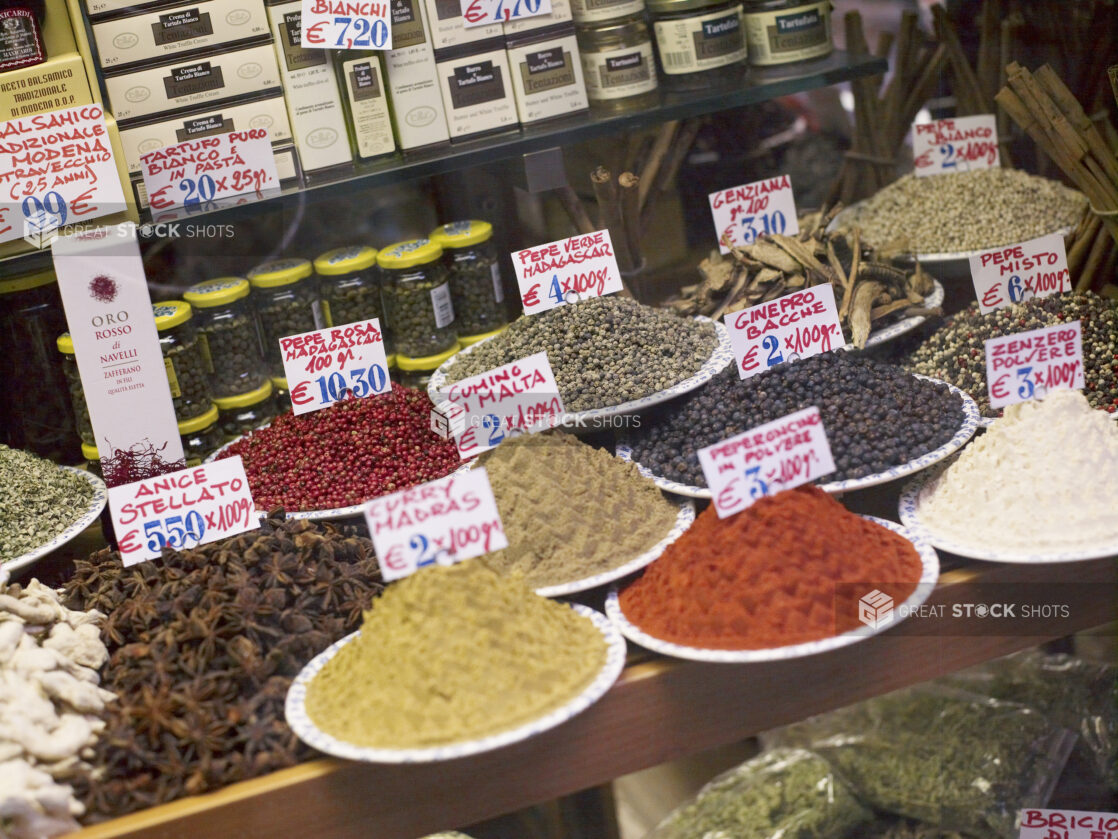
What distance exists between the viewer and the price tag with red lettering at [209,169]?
70.3 inches

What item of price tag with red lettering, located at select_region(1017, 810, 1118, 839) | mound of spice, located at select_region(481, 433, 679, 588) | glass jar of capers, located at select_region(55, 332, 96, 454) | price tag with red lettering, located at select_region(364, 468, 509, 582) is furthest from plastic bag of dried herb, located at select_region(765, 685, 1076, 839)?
glass jar of capers, located at select_region(55, 332, 96, 454)

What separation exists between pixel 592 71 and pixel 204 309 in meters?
0.84

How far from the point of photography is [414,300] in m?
1.98

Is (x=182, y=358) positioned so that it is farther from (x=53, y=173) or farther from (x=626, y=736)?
(x=626, y=736)

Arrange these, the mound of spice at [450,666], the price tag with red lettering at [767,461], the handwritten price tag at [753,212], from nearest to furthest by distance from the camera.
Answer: the mound of spice at [450,666] < the price tag with red lettering at [767,461] < the handwritten price tag at [753,212]

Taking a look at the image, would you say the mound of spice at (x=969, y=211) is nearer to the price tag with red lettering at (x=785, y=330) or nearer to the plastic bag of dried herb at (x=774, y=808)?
the price tag with red lettering at (x=785, y=330)

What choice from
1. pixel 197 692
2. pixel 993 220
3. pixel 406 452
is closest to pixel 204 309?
pixel 406 452

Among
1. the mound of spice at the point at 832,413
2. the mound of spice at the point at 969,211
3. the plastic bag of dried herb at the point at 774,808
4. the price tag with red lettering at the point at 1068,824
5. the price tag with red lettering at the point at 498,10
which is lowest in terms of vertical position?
the price tag with red lettering at the point at 1068,824

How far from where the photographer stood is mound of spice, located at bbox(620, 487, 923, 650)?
128 cm

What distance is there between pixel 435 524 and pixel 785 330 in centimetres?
74

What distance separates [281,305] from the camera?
1971 millimetres

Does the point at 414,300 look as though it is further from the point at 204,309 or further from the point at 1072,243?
the point at 1072,243

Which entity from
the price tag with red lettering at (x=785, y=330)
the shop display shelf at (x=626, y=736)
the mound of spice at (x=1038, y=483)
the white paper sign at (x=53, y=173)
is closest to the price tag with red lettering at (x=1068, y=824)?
the shop display shelf at (x=626, y=736)

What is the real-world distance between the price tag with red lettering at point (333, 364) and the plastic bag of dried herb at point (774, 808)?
899 mm
